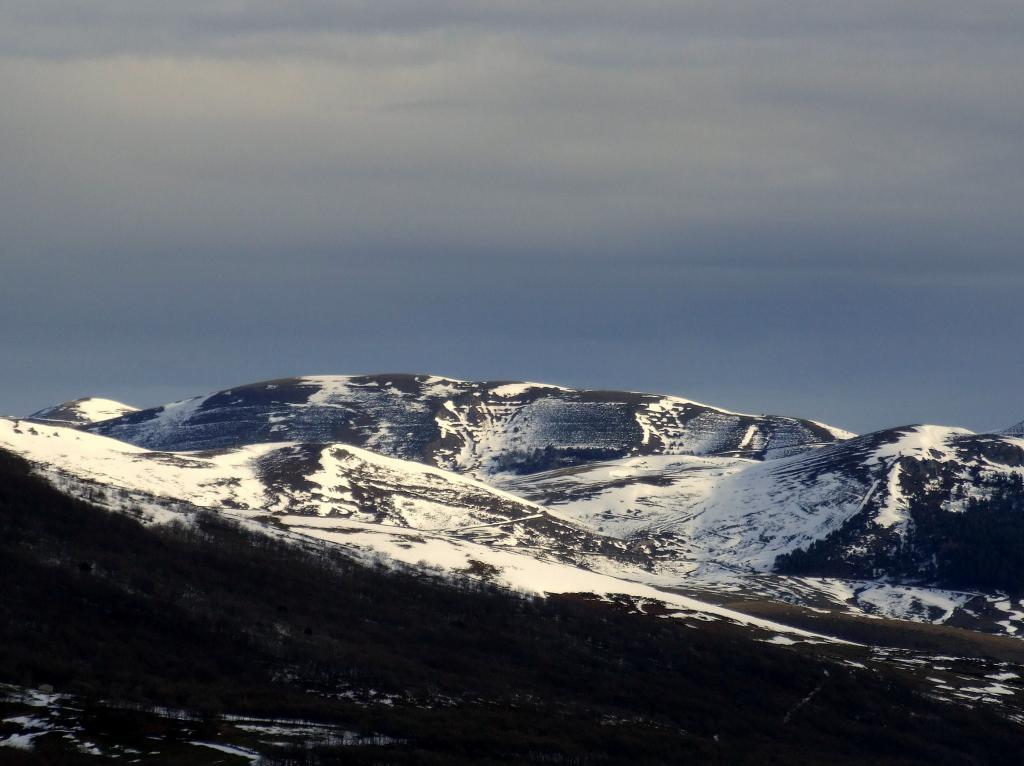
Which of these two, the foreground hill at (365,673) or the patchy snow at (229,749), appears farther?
the foreground hill at (365,673)

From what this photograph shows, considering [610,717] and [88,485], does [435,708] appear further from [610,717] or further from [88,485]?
[88,485]

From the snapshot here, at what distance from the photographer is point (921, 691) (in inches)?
6673

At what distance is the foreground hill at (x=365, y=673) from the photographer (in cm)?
9169

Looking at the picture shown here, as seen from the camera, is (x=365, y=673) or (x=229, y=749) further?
(x=365, y=673)

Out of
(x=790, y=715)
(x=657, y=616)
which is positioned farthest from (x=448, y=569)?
(x=790, y=715)

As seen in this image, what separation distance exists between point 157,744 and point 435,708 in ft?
129

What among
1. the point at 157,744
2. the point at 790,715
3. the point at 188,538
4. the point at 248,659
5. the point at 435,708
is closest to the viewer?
the point at 157,744

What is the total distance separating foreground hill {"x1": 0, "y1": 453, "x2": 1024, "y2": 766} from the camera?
91688mm

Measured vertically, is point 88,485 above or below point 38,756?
above

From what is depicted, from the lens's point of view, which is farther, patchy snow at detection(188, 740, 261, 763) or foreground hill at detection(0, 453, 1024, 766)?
foreground hill at detection(0, 453, 1024, 766)

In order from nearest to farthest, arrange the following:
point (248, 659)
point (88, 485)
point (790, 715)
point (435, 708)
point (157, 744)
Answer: point (157, 744), point (435, 708), point (248, 659), point (790, 715), point (88, 485)

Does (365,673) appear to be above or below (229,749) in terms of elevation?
above

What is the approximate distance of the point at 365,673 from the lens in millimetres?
129625

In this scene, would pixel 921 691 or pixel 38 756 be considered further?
pixel 921 691
